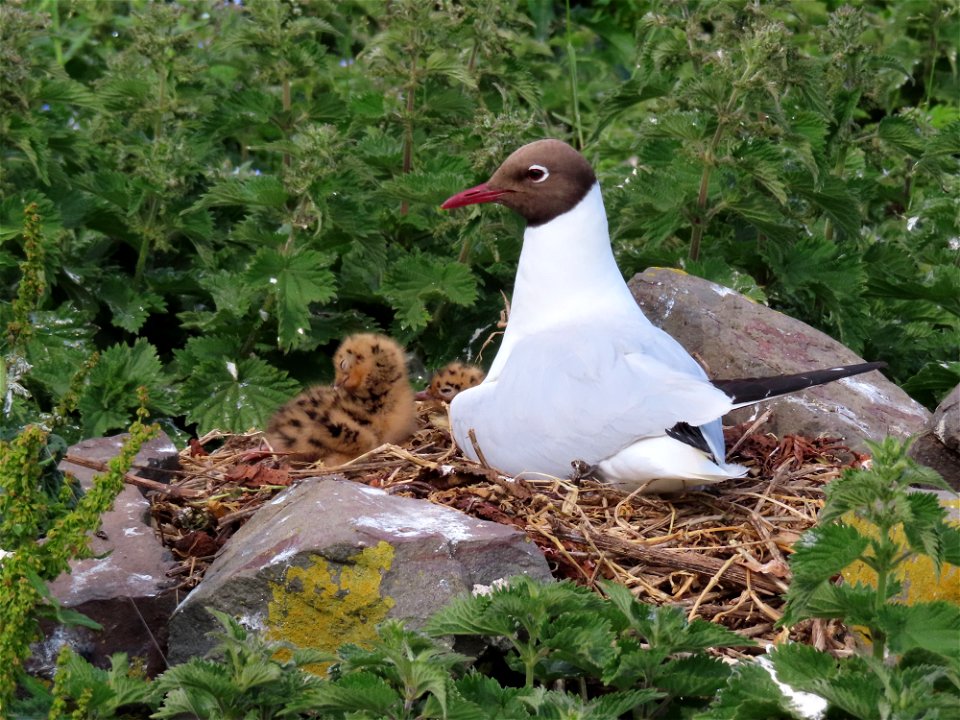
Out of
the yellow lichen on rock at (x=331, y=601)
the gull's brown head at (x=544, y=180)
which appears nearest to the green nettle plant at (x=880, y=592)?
the yellow lichen on rock at (x=331, y=601)

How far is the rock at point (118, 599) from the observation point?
3.95m

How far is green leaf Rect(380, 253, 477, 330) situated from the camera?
6152 mm

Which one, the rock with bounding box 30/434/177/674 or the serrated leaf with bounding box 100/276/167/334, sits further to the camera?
the serrated leaf with bounding box 100/276/167/334

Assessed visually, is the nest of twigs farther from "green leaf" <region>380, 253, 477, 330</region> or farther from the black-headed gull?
"green leaf" <region>380, 253, 477, 330</region>

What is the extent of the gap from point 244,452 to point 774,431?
79.4 inches

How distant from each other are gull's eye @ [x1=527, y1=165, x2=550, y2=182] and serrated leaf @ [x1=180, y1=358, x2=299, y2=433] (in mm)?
1401

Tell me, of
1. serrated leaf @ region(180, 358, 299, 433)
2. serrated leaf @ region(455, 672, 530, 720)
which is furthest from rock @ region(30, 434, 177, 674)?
serrated leaf @ region(180, 358, 299, 433)

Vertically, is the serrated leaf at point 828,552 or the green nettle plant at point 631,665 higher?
the serrated leaf at point 828,552

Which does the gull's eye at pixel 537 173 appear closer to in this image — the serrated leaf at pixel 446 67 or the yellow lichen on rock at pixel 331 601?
the serrated leaf at pixel 446 67

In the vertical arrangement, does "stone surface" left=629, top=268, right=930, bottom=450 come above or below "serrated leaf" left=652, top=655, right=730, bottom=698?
below

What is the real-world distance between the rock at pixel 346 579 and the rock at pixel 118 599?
0.17 metres

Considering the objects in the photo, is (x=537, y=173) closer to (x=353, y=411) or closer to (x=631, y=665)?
(x=353, y=411)

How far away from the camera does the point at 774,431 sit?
5.60 metres

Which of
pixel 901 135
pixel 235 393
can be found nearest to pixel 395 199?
pixel 235 393
